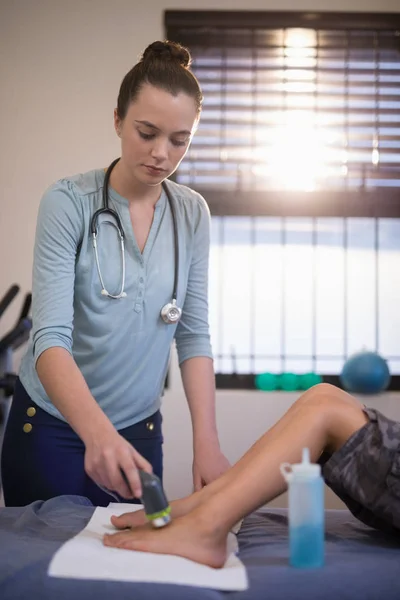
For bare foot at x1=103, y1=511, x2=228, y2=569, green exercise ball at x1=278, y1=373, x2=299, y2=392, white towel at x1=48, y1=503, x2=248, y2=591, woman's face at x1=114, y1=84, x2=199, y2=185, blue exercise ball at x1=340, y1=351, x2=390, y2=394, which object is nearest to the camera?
white towel at x1=48, y1=503, x2=248, y2=591

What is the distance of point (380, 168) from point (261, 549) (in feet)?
8.37

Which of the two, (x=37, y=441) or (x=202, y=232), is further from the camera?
(x=202, y=232)

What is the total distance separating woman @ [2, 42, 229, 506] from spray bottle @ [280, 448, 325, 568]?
0.45 m

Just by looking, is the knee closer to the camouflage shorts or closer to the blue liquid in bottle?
the camouflage shorts

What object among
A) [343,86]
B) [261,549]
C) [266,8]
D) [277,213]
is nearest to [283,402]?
[277,213]

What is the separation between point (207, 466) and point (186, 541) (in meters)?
0.36

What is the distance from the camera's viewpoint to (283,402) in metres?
3.40

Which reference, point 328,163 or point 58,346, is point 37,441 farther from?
point 328,163

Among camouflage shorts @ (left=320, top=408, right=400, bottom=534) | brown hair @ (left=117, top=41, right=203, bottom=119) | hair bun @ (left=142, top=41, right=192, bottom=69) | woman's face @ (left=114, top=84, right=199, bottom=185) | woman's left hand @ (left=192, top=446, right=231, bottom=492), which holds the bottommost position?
woman's left hand @ (left=192, top=446, right=231, bottom=492)

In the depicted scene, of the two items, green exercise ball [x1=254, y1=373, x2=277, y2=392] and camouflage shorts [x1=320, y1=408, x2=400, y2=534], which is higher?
camouflage shorts [x1=320, y1=408, x2=400, y2=534]

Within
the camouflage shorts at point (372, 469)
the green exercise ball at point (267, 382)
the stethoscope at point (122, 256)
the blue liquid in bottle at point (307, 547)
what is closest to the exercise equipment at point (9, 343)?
the green exercise ball at point (267, 382)

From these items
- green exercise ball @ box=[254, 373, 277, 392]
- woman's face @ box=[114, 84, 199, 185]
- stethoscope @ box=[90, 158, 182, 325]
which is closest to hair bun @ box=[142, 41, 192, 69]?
woman's face @ box=[114, 84, 199, 185]

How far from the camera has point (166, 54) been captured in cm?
171

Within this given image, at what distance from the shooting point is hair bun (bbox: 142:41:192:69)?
5.58 feet
